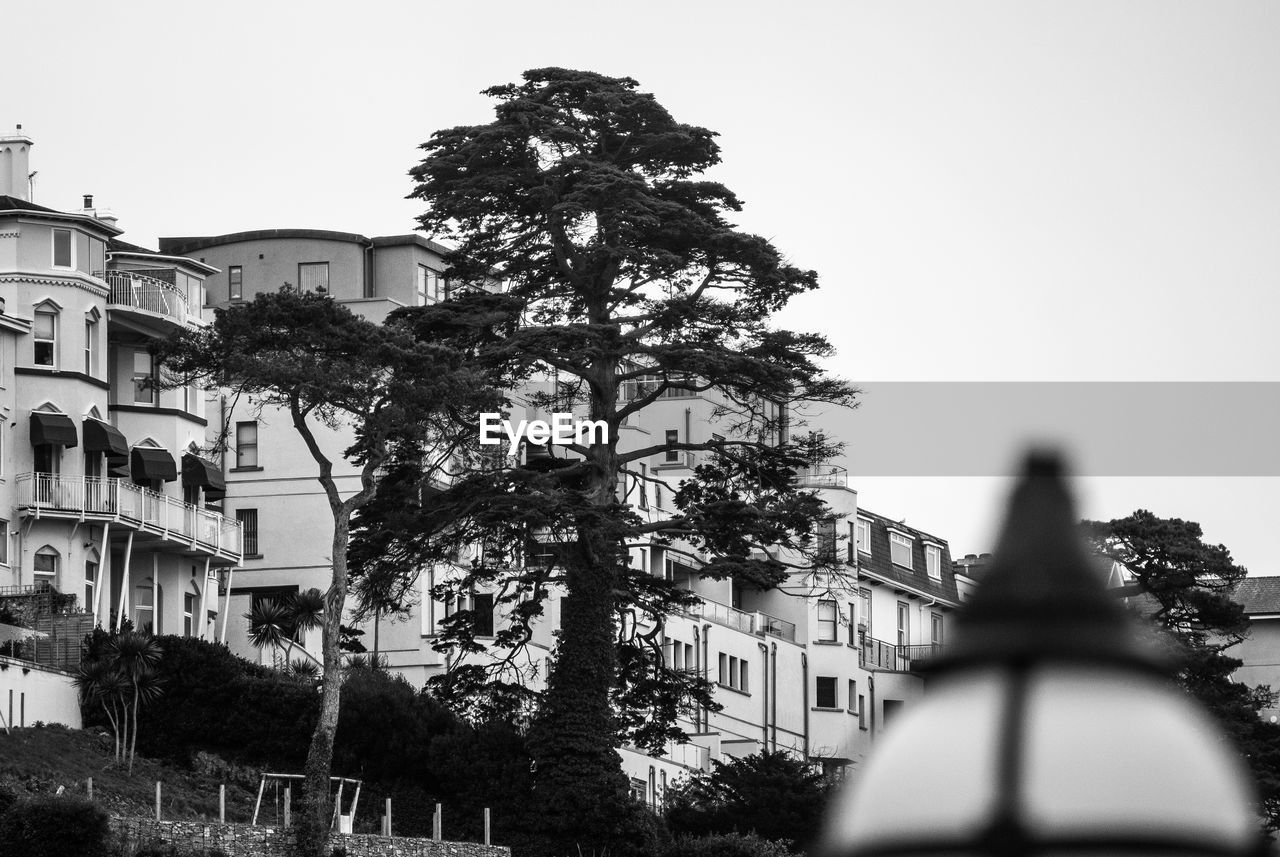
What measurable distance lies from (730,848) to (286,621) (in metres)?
21.0

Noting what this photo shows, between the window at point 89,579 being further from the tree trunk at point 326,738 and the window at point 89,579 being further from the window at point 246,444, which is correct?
the window at point 246,444

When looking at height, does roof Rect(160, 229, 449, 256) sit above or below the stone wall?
above

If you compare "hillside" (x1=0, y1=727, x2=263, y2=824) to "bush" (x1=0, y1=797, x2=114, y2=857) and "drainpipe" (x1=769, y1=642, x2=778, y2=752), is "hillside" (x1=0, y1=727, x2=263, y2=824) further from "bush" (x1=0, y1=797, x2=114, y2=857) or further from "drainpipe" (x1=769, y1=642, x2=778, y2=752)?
"drainpipe" (x1=769, y1=642, x2=778, y2=752)

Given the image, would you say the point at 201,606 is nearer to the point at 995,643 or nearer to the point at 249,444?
the point at 249,444

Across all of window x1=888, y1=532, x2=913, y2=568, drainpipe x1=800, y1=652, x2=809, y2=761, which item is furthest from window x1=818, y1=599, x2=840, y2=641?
window x1=888, y1=532, x2=913, y2=568

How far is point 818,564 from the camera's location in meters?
48.4

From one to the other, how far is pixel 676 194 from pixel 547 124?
3.56m

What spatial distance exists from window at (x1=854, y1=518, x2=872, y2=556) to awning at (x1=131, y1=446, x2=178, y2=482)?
111 feet

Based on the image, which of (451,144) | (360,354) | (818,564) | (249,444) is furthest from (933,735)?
(249,444)

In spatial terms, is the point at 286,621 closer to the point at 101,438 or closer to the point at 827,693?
the point at 101,438

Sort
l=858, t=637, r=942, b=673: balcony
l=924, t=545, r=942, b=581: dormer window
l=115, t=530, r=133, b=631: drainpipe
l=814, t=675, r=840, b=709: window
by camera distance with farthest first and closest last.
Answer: l=924, t=545, r=942, b=581: dormer window, l=858, t=637, r=942, b=673: balcony, l=814, t=675, r=840, b=709: window, l=115, t=530, r=133, b=631: drainpipe

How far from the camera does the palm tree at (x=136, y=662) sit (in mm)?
46844

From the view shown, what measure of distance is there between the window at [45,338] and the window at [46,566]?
509cm

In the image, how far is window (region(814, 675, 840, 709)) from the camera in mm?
82062
